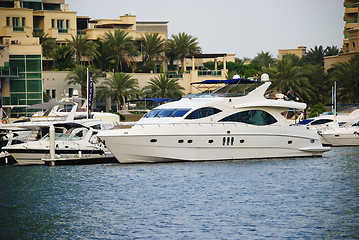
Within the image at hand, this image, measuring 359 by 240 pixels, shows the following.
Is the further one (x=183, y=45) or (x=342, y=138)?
(x=183, y=45)

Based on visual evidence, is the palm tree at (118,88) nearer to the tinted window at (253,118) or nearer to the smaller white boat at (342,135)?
the smaller white boat at (342,135)

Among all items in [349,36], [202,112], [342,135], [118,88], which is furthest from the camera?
[349,36]

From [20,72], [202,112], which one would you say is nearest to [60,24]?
[20,72]

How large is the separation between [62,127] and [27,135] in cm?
439

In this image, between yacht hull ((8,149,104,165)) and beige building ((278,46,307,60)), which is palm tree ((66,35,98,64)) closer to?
yacht hull ((8,149,104,165))

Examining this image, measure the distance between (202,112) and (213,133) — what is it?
1.32 metres

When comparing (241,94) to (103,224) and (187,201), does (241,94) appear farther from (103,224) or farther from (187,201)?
(103,224)

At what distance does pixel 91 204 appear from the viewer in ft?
101

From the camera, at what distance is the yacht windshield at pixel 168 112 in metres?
39.4

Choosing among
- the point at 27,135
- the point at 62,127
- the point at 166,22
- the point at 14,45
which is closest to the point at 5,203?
the point at 62,127

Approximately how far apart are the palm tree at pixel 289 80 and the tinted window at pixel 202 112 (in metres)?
43.6

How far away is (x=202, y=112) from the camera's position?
39.2 metres

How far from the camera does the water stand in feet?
84.0

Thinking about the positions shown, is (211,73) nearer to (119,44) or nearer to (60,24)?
(119,44)
